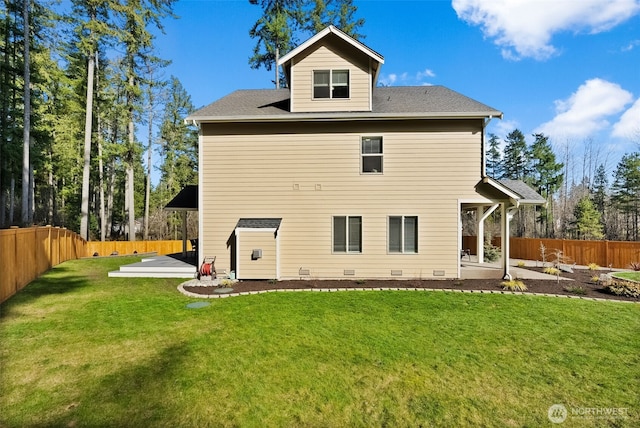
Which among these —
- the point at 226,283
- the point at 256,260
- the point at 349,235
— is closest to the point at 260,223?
the point at 256,260

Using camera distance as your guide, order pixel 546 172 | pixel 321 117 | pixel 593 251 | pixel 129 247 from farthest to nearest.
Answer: pixel 546 172, pixel 129 247, pixel 593 251, pixel 321 117

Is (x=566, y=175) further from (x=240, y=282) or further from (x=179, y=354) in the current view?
(x=179, y=354)

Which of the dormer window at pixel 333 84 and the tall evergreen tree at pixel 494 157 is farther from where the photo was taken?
the tall evergreen tree at pixel 494 157

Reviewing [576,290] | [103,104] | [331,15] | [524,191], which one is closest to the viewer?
[576,290]

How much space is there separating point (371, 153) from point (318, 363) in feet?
24.9

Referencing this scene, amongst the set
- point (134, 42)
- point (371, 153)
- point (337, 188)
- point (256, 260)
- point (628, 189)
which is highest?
point (134, 42)

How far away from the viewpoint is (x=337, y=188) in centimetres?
1020

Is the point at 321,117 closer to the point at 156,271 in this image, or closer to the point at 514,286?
the point at 514,286

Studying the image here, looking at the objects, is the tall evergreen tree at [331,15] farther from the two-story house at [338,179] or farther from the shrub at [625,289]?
the shrub at [625,289]

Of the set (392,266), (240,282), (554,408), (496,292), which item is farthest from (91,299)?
(496,292)

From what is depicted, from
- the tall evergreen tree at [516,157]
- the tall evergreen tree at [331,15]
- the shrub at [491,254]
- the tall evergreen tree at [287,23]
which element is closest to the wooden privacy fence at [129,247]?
the tall evergreen tree at [287,23]

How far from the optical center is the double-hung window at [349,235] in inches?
400

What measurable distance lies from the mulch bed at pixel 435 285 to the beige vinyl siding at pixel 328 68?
6085 mm

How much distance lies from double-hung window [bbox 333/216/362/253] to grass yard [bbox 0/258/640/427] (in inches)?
116
